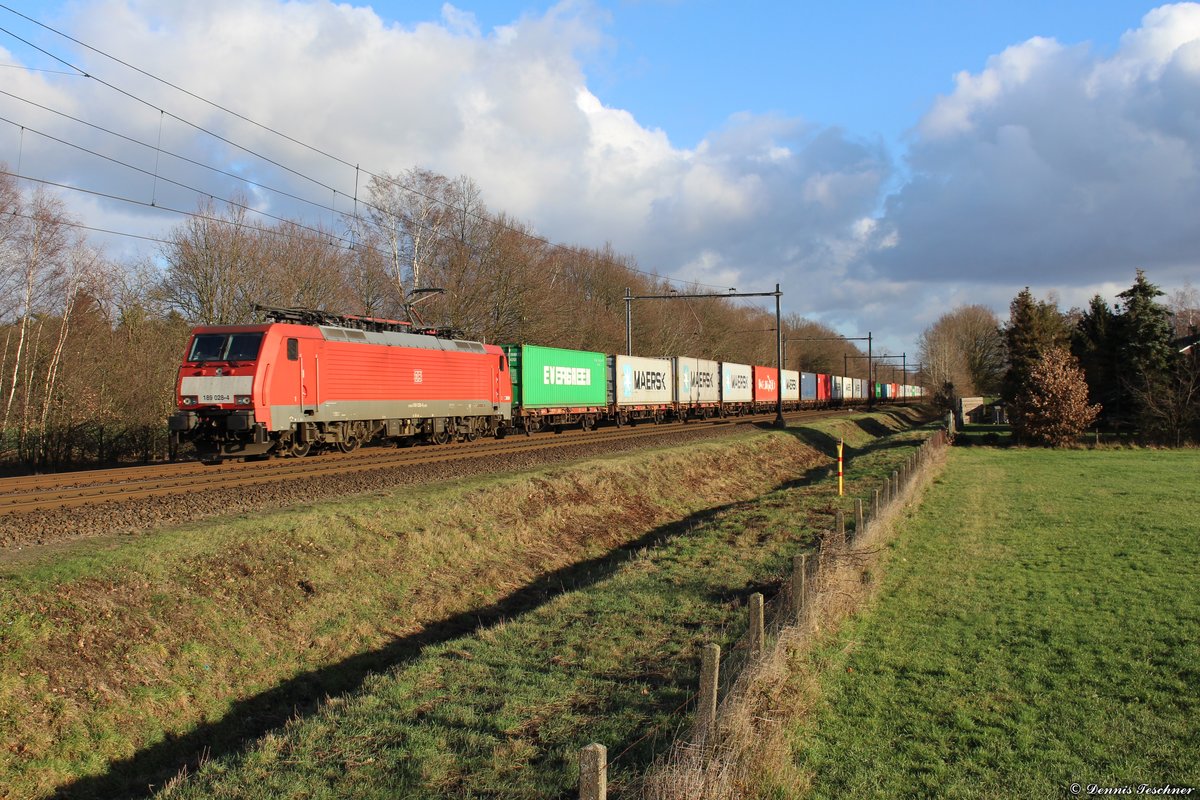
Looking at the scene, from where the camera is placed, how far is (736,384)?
165 ft

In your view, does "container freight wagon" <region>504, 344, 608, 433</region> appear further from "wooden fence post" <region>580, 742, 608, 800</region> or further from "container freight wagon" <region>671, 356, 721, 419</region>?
"wooden fence post" <region>580, 742, 608, 800</region>

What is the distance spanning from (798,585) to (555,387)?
2423 centimetres

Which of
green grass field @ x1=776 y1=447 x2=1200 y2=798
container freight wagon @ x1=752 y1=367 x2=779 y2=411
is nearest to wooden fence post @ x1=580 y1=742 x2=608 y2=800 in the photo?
green grass field @ x1=776 y1=447 x2=1200 y2=798

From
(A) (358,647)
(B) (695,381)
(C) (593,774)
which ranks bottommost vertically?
(A) (358,647)

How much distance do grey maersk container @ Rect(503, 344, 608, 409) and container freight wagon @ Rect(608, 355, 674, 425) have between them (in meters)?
1.10

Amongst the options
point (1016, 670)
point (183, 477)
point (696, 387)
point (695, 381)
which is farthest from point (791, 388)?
point (1016, 670)

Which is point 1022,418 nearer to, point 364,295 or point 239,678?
point 364,295

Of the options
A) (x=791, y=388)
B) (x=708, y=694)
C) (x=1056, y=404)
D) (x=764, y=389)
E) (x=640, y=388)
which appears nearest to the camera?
(x=708, y=694)

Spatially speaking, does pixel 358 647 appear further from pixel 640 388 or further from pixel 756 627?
pixel 640 388

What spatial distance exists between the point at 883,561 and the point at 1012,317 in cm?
4132

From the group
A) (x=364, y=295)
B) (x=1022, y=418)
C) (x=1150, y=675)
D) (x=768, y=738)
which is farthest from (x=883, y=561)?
(x=364, y=295)

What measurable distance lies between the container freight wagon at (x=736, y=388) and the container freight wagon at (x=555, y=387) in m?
14.5

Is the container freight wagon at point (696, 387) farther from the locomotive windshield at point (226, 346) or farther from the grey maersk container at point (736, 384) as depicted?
the locomotive windshield at point (226, 346)

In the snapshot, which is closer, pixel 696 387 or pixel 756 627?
pixel 756 627
